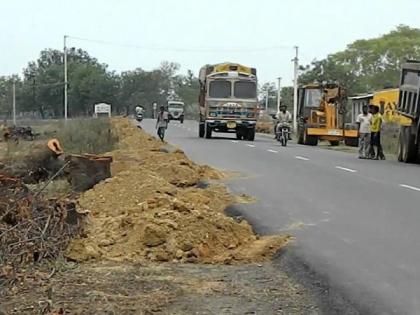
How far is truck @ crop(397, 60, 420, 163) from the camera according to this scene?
24250 mm

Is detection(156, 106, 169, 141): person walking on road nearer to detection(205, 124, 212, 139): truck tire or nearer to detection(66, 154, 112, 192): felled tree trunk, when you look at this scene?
detection(205, 124, 212, 139): truck tire

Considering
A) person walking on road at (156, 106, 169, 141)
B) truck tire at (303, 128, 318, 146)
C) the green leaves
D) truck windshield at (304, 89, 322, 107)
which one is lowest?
truck tire at (303, 128, 318, 146)

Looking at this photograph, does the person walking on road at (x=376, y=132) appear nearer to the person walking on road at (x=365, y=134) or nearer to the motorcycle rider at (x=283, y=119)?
the person walking on road at (x=365, y=134)

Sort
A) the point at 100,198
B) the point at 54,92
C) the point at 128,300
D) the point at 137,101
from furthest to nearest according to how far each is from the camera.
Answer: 1. the point at 137,101
2. the point at 54,92
3. the point at 100,198
4. the point at 128,300

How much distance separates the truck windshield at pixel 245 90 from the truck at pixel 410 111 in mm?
13021

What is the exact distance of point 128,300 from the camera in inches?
266

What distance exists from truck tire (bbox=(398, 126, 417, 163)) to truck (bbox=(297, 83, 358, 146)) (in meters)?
11.8

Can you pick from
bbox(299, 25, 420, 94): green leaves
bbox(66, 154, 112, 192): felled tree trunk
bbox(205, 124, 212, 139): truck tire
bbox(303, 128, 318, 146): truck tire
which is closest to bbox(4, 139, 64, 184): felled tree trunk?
bbox(66, 154, 112, 192): felled tree trunk

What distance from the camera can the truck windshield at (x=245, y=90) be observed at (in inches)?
1512

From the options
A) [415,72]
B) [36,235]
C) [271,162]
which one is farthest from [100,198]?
[415,72]

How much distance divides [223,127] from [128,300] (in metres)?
32.2

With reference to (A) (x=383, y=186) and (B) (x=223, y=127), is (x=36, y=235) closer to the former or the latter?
(A) (x=383, y=186)

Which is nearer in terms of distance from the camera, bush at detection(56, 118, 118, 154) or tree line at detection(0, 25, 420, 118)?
bush at detection(56, 118, 118, 154)

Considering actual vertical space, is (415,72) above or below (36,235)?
above
